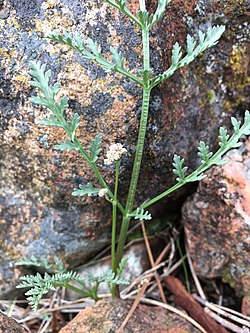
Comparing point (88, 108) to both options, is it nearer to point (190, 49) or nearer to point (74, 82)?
point (74, 82)

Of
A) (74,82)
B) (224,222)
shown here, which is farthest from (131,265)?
(74,82)

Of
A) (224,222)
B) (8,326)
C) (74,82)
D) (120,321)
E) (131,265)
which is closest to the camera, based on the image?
(8,326)

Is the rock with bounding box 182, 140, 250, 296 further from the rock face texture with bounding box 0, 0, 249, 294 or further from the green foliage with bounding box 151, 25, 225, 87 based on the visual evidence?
the green foliage with bounding box 151, 25, 225, 87

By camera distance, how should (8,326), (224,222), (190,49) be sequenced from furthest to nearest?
(224,222), (8,326), (190,49)

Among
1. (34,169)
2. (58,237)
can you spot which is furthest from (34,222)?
(34,169)

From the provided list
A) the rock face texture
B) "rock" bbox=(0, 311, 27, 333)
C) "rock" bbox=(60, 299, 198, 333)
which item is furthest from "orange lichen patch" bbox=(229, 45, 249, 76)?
"rock" bbox=(0, 311, 27, 333)

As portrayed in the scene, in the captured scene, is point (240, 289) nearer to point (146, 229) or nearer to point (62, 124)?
point (146, 229)

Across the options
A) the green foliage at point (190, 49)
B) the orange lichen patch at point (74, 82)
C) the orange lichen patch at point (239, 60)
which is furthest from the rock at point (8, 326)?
the orange lichen patch at point (239, 60)
